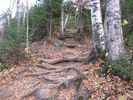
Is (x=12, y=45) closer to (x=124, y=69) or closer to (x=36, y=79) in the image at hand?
(x=36, y=79)

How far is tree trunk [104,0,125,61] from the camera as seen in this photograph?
3366mm

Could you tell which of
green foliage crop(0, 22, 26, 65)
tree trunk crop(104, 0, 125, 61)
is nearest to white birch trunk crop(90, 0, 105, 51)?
tree trunk crop(104, 0, 125, 61)

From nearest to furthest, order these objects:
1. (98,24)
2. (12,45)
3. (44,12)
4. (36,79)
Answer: (98,24) < (36,79) < (12,45) < (44,12)

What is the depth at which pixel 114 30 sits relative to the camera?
344 centimetres

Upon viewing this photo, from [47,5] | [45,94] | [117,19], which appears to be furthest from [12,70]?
[47,5]

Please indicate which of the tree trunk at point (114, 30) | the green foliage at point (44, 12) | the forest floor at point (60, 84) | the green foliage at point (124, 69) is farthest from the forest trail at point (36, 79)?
the green foliage at point (44, 12)

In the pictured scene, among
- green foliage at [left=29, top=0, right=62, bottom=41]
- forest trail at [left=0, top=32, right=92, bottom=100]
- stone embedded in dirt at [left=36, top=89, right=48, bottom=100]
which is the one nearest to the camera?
stone embedded in dirt at [left=36, top=89, right=48, bottom=100]

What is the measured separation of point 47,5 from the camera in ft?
36.1

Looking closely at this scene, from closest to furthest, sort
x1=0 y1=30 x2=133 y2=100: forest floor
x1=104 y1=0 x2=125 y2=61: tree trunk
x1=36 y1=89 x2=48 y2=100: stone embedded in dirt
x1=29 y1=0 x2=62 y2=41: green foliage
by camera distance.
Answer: x1=0 y1=30 x2=133 y2=100: forest floor < x1=104 y1=0 x2=125 y2=61: tree trunk < x1=36 y1=89 x2=48 y2=100: stone embedded in dirt < x1=29 y1=0 x2=62 y2=41: green foliage

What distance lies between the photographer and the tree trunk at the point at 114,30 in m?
3.37

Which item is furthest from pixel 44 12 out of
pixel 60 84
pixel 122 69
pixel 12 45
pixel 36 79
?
pixel 122 69

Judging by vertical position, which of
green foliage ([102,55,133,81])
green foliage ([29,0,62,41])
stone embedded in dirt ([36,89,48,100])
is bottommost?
stone embedded in dirt ([36,89,48,100])

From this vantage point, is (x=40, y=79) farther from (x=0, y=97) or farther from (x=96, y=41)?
(x=96, y=41)

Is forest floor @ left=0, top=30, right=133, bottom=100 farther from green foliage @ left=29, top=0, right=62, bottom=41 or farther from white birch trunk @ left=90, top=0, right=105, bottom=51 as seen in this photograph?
green foliage @ left=29, top=0, right=62, bottom=41
